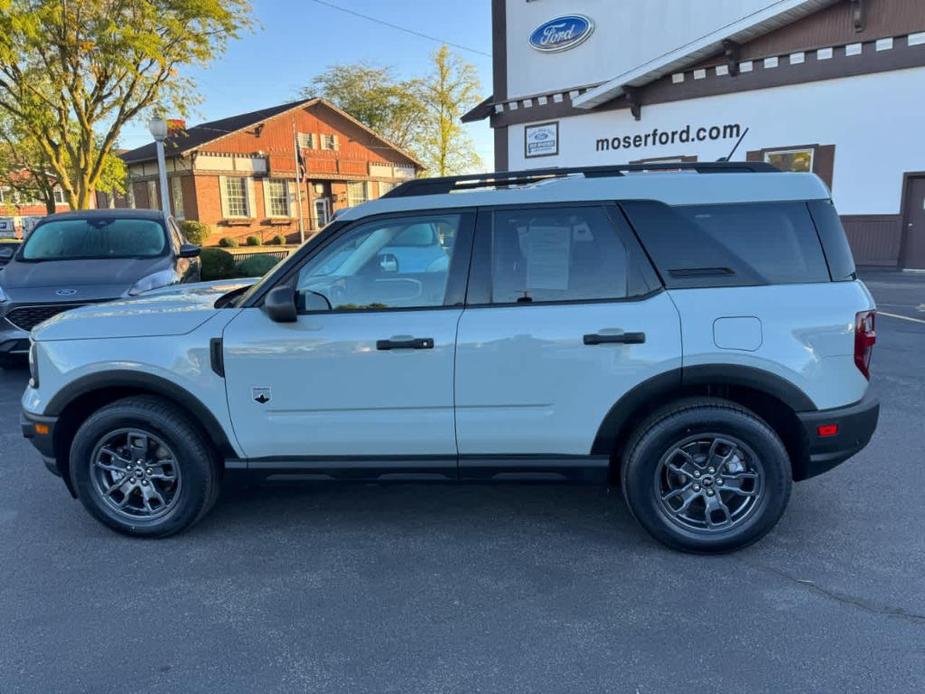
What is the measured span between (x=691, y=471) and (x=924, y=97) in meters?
14.0

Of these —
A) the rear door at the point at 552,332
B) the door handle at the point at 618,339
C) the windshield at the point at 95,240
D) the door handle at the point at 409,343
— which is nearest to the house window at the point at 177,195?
the windshield at the point at 95,240

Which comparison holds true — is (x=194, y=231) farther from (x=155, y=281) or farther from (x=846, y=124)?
(x=846, y=124)

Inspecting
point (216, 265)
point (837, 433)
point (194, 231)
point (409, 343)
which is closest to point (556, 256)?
point (409, 343)

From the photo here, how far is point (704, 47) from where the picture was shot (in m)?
15.6

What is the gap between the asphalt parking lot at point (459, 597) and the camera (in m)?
2.58

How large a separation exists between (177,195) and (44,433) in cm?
3230

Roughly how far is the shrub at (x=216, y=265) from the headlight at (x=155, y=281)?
6.46 metres

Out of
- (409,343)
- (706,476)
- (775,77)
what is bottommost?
(706,476)

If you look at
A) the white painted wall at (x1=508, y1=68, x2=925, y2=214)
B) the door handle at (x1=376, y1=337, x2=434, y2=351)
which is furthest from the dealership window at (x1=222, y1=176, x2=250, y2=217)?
the door handle at (x1=376, y1=337, x2=434, y2=351)

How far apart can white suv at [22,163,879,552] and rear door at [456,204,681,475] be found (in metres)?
0.01

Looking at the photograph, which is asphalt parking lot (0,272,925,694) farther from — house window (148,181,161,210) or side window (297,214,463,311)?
house window (148,181,161,210)

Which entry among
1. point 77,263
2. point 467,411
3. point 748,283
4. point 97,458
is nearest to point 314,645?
point 467,411

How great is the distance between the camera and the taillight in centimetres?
319

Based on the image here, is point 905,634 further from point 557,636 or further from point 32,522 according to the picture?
point 32,522
